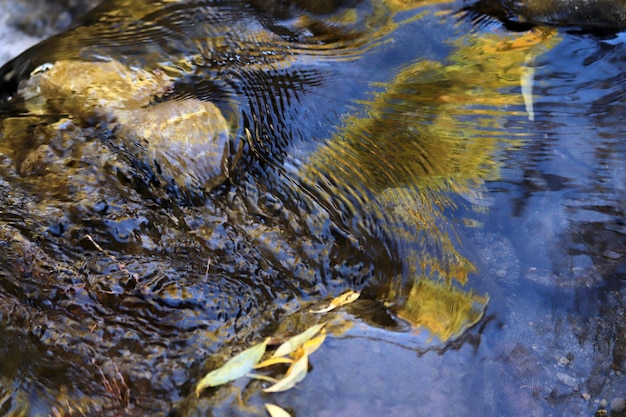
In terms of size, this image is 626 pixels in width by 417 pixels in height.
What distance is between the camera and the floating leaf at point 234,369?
7.25 ft

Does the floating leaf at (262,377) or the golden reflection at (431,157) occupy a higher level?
the golden reflection at (431,157)

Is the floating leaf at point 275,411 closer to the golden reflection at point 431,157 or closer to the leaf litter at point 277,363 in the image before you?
the leaf litter at point 277,363

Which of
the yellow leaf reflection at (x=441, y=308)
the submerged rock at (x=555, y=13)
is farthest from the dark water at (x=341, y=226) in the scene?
the submerged rock at (x=555, y=13)

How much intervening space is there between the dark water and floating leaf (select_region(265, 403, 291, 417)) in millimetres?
39

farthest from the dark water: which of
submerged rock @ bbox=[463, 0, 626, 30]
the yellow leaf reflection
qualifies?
submerged rock @ bbox=[463, 0, 626, 30]

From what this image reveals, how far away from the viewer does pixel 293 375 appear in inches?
86.4

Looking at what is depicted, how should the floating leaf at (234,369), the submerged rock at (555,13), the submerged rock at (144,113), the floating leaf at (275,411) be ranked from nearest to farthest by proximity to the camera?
the floating leaf at (275,411)
the floating leaf at (234,369)
the submerged rock at (144,113)
the submerged rock at (555,13)

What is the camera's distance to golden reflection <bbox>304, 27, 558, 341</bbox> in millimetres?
2619

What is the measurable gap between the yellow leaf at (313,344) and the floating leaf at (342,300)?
17cm

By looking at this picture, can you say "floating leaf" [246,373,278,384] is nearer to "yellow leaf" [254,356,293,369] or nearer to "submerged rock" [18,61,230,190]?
"yellow leaf" [254,356,293,369]

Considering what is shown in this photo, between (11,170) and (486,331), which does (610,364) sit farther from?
(11,170)

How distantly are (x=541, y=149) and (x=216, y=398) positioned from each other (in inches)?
95.1

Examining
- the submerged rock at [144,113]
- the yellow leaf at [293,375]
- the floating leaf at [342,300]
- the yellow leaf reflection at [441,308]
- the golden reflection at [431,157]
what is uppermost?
the submerged rock at [144,113]

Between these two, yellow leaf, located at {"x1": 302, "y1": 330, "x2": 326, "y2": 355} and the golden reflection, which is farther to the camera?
the golden reflection
